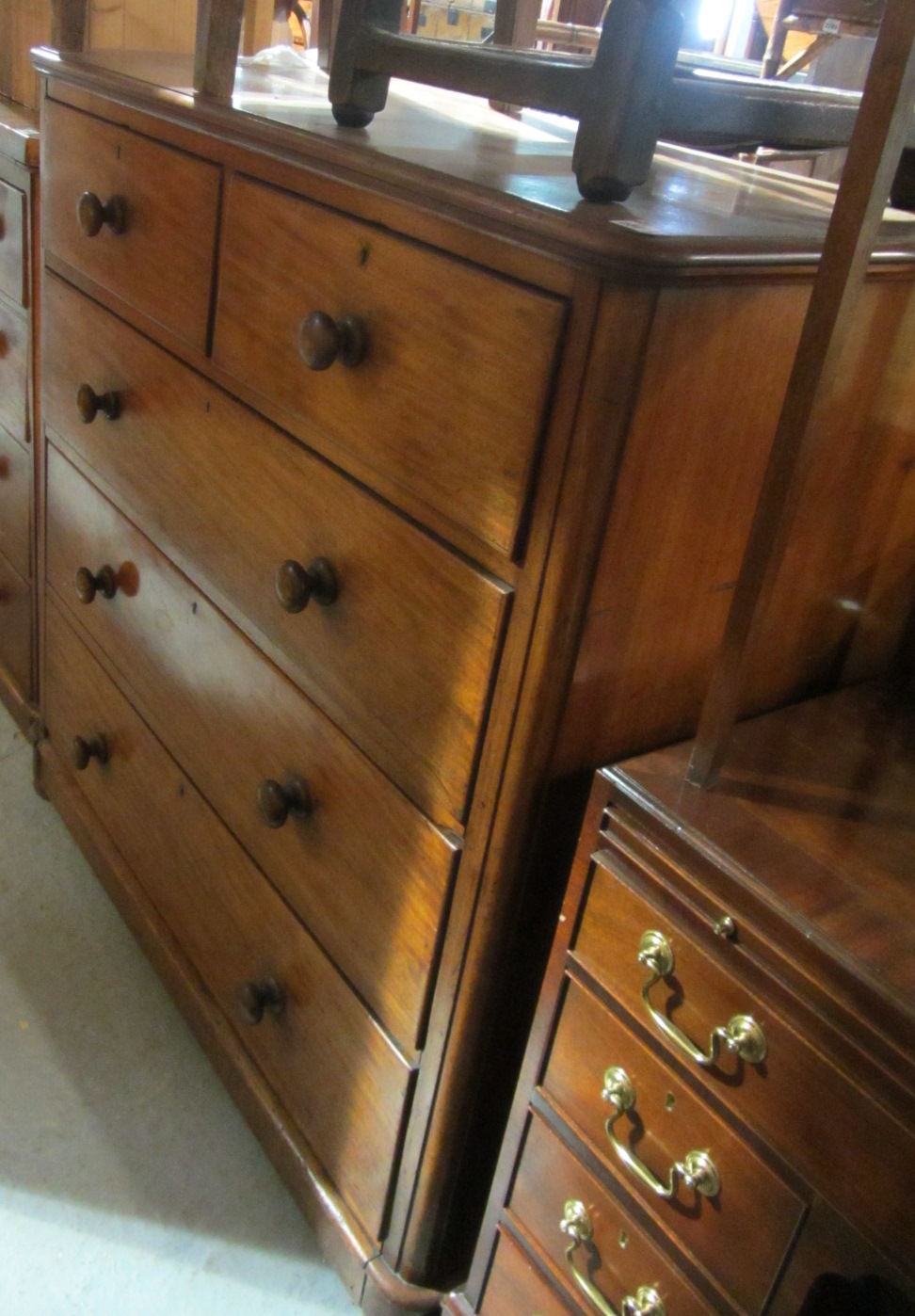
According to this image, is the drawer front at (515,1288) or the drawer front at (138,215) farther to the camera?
the drawer front at (138,215)

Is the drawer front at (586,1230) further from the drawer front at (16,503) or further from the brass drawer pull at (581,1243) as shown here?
the drawer front at (16,503)

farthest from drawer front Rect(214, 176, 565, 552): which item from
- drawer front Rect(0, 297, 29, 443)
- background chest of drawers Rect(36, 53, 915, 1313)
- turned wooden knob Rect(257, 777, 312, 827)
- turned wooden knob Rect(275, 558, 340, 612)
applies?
drawer front Rect(0, 297, 29, 443)

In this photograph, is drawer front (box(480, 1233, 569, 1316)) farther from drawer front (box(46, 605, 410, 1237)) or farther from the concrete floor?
the concrete floor

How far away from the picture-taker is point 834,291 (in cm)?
62

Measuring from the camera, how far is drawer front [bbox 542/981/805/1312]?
27.0 inches

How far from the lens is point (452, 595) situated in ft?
2.57

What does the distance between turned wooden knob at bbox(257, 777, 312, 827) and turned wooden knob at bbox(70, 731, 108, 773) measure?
507 millimetres

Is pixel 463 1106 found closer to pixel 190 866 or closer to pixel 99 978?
pixel 190 866

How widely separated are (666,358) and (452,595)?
22 centimetres

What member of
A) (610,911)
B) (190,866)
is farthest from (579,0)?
(610,911)

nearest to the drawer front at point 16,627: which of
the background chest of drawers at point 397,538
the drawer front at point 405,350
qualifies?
the background chest of drawers at point 397,538

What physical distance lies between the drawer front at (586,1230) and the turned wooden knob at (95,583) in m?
0.77

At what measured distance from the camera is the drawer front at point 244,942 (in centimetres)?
102

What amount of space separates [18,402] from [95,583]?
0.47m
